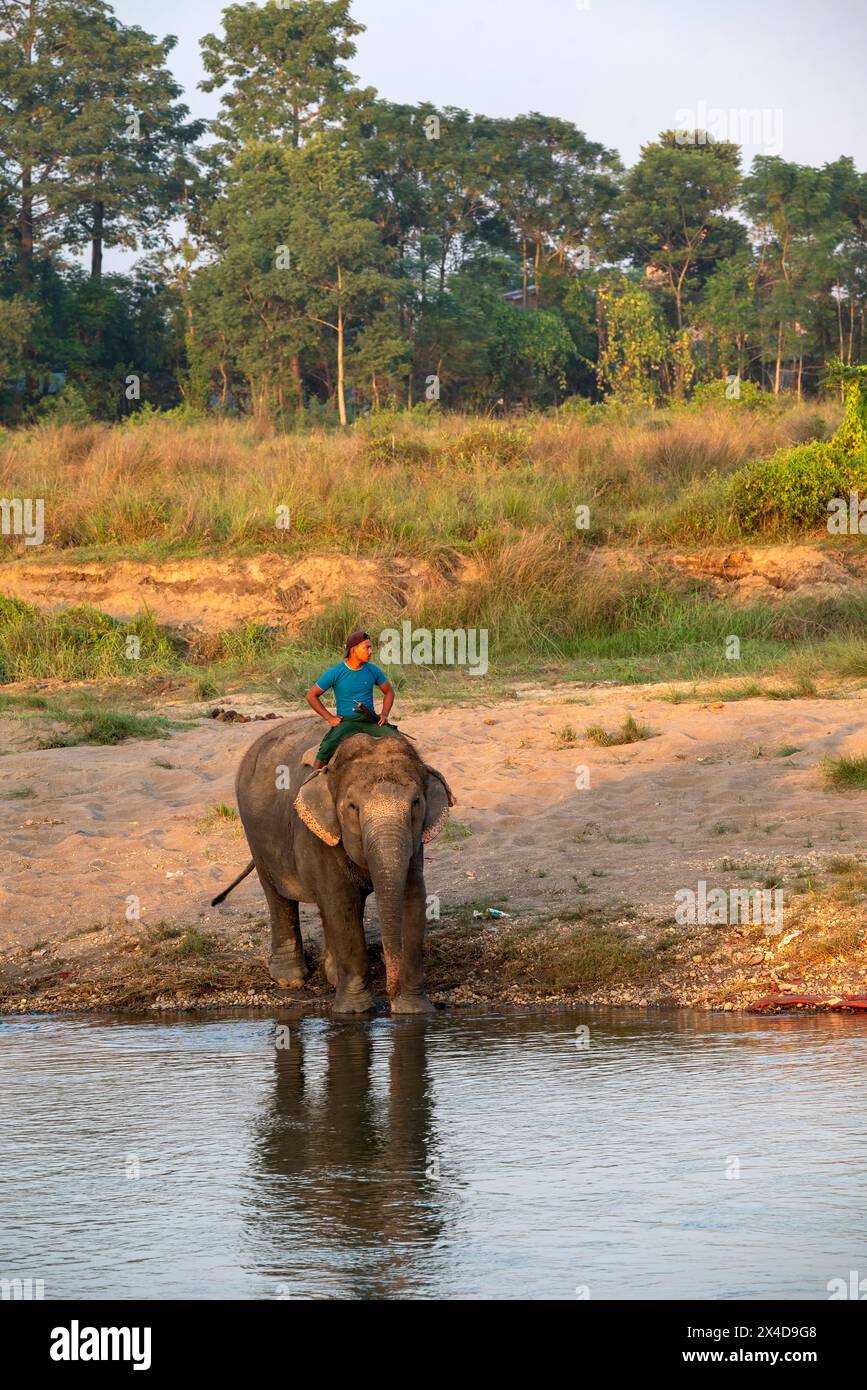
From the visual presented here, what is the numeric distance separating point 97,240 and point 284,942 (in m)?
36.8

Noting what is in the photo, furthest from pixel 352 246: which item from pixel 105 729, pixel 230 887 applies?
pixel 230 887

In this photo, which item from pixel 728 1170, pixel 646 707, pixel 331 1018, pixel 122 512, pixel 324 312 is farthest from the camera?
pixel 324 312

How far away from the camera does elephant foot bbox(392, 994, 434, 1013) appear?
782 cm

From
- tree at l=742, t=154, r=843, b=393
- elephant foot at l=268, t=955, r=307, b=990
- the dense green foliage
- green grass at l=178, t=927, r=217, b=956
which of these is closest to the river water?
elephant foot at l=268, t=955, r=307, b=990

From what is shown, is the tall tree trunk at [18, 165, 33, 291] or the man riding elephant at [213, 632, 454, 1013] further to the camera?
the tall tree trunk at [18, 165, 33, 291]

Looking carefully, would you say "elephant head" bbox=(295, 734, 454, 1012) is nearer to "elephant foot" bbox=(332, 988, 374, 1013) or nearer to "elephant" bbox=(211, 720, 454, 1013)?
"elephant" bbox=(211, 720, 454, 1013)

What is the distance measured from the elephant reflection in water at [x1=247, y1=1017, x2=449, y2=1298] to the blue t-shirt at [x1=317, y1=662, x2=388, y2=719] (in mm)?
1452

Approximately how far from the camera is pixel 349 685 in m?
8.02

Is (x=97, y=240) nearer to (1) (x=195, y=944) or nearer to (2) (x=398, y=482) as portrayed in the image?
(2) (x=398, y=482)

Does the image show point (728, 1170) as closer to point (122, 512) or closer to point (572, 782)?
point (572, 782)

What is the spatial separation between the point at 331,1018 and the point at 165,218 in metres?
38.2

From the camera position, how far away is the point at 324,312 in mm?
38375
